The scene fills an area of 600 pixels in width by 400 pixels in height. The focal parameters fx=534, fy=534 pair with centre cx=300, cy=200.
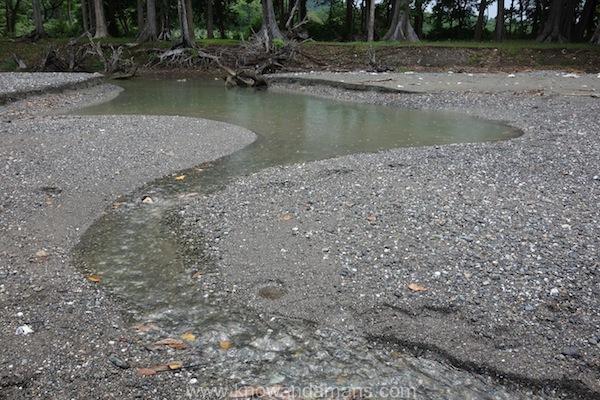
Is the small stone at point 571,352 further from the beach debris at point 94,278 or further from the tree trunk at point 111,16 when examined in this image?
the tree trunk at point 111,16

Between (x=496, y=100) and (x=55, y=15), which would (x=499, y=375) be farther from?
(x=55, y=15)

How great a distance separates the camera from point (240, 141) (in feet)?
36.7

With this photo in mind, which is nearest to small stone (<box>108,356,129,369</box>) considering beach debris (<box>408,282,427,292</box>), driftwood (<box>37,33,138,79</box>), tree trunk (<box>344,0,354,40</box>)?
beach debris (<box>408,282,427,292</box>)

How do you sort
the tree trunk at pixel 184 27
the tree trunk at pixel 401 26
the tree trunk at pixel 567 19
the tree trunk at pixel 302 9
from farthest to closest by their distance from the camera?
1. the tree trunk at pixel 302 9
2. the tree trunk at pixel 401 26
3. the tree trunk at pixel 567 19
4. the tree trunk at pixel 184 27

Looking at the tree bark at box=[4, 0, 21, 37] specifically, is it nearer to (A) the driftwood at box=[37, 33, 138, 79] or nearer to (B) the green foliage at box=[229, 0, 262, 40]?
(A) the driftwood at box=[37, 33, 138, 79]

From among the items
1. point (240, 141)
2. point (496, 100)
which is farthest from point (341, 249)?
point (496, 100)

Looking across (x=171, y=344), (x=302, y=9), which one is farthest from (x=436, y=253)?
(x=302, y=9)

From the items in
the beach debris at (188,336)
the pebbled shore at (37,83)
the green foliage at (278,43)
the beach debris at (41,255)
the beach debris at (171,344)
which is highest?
the green foliage at (278,43)

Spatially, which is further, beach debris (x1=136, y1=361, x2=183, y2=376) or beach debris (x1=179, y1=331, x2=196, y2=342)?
beach debris (x1=179, y1=331, x2=196, y2=342)

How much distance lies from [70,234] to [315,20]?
3315cm

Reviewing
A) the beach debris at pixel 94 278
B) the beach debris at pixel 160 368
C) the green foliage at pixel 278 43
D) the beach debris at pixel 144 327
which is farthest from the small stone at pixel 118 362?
the green foliage at pixel 278 43

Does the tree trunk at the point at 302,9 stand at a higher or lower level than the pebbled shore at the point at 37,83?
higher

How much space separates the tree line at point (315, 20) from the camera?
27.1m

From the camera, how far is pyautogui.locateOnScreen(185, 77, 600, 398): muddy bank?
4.31 metres
